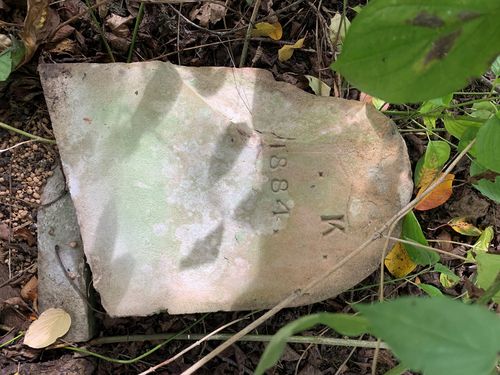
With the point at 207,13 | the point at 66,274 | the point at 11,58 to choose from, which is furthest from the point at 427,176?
the point at 11,58

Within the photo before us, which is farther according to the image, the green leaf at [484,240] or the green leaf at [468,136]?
the green leaf at [484,240]

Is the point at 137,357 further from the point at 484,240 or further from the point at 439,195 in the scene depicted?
the point at 484,240

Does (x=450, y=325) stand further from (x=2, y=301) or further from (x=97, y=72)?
(x=2, y=301)

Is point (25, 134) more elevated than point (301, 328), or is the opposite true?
point (301, 328)

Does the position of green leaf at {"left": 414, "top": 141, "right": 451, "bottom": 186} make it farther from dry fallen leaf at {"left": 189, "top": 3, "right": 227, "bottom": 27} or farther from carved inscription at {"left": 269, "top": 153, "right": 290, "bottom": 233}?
dry fallen leaf at {"left": 189, "top": 3, "right": 227, "bottom": 27}

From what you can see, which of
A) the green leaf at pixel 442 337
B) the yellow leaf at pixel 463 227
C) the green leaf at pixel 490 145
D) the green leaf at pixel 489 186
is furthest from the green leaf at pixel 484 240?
the green leaf at pixel 442 337

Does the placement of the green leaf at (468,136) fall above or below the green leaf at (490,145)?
below

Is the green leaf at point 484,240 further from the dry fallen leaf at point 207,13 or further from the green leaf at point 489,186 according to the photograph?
the dry fallen leaf at point 207,13

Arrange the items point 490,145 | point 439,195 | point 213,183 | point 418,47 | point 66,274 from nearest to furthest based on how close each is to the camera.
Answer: point 418,47 < point 490,145 < point 213,183 < point 66,274 < point 439,195

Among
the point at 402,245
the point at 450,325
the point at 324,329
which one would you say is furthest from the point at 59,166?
the point at 450,325
